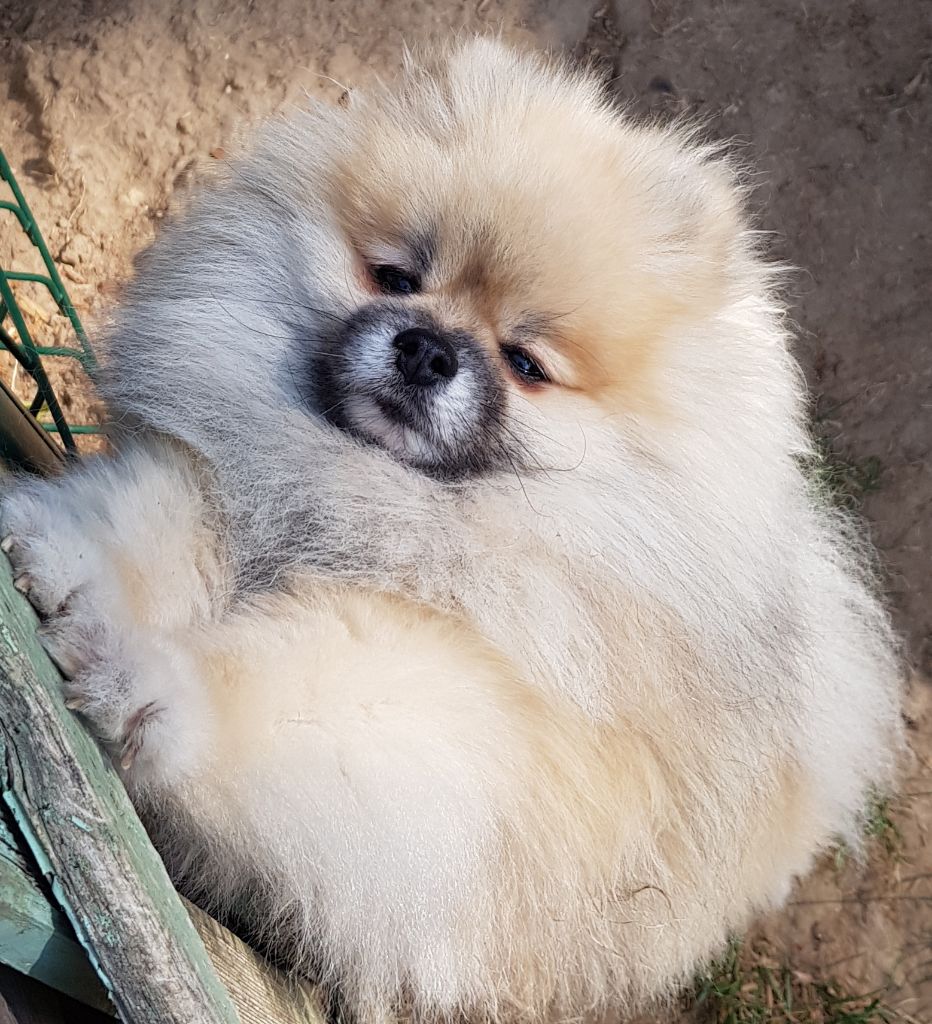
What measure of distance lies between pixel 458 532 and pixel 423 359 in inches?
10.9

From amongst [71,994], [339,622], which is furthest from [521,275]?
[71,994]

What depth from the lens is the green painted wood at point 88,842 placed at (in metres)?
0.85

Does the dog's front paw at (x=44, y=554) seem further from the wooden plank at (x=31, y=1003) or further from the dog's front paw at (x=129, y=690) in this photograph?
the wooden plank at (x=31, y=1003)

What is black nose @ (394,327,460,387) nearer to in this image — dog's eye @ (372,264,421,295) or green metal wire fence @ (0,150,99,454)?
dog's eye @ (372,264,421,295)

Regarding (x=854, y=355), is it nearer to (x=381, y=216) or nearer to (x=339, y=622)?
(x=381, y=216)

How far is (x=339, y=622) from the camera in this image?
1.19 metres

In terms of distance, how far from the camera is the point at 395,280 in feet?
4.99

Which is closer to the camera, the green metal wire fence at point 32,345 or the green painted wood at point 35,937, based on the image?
the green painted wood at point 35,937

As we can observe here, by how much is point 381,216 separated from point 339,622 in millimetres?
718

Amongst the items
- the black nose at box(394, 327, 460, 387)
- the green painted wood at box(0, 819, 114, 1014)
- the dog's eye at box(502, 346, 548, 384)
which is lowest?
the green painted wood at box(0, 819, 114, 1014)

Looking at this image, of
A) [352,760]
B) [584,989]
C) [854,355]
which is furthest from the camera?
[854,355]

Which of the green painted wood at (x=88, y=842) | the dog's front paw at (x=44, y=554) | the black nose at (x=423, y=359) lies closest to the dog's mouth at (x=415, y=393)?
the black nose at (x=423, y=359)

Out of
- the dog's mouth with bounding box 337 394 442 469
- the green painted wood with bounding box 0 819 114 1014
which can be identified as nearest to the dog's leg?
the green painted wood with bounding box 0 819 114 1014

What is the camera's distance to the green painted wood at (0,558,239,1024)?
850mm
